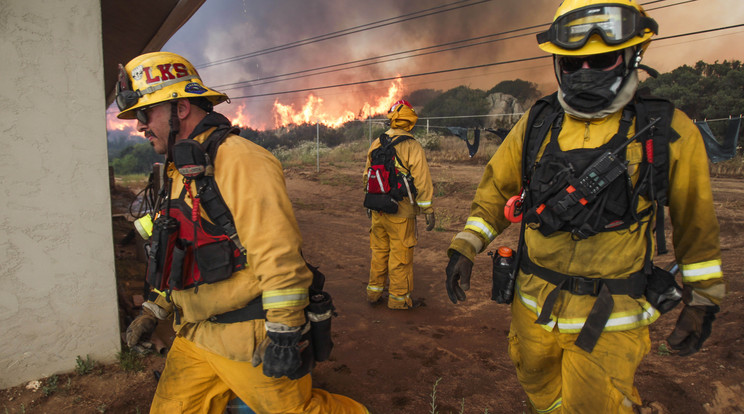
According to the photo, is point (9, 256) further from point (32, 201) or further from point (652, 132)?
point (652, 132)

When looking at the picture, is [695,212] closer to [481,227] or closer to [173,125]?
[481,227]

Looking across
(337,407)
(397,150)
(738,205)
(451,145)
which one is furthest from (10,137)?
(451,145)

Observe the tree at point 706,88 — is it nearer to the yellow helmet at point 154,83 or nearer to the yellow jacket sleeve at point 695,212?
the yellow jacket sleeve at point 695,212

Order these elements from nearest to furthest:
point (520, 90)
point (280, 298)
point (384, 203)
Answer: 1. point (280, 298)
2. point (384, 203)
3. point (520, 90)

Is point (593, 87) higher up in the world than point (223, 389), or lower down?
higher up

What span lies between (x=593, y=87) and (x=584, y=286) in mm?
902

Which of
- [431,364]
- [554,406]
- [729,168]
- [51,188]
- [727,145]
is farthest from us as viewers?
[729,168]

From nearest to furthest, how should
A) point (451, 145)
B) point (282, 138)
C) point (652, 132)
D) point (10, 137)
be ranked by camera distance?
point (652, 132) → point (10, 137) → point (451, 145) → point (282, 138)

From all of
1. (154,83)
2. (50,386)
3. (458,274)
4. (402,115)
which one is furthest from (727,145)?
(50,386)

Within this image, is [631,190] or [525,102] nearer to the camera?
[631,190]

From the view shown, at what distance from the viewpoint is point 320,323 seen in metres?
1.88

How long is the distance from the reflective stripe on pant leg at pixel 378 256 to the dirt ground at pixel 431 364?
232 millimetres

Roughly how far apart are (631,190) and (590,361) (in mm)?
799

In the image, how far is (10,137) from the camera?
2705mm
